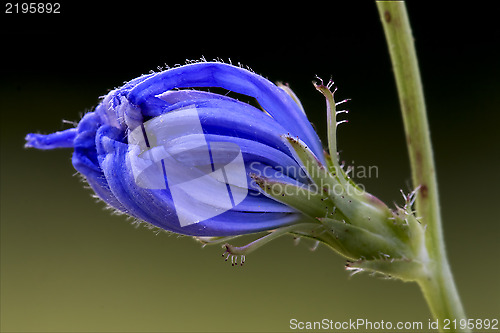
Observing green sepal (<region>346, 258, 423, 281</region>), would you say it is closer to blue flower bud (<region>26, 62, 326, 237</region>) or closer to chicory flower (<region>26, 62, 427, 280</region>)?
chicory flower (<region>26, 62, 427, 280</region>)

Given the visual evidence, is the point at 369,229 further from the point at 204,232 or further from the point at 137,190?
the point at 137,190

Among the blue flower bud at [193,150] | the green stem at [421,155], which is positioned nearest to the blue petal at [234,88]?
the blue flower bud at [193,150]

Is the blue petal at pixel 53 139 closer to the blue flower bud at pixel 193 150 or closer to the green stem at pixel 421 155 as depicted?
the blue flower bud at pixel 193 150

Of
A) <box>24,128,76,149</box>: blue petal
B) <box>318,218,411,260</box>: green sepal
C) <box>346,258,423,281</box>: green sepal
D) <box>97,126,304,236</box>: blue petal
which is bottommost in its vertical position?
<box>346,258,423,281</box>: green sepal

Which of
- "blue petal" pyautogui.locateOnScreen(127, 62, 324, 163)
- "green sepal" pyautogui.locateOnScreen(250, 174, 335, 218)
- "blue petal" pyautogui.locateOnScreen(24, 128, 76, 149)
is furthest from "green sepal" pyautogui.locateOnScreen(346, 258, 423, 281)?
"blue petal" pyautogui.locateOnScreen(24, 128, 76, 149)

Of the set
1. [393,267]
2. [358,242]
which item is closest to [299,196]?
[358,242]

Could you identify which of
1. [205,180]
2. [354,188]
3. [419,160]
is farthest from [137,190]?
[419,160]
